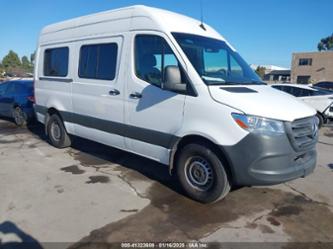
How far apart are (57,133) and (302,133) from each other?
5.41 m

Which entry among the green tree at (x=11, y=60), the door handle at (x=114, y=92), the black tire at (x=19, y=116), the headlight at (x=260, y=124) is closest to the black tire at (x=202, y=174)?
the headlight at (x=260, y=124)

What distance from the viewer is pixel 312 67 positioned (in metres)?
57.8

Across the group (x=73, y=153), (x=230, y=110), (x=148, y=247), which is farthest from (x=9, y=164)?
(x=230, y=110)

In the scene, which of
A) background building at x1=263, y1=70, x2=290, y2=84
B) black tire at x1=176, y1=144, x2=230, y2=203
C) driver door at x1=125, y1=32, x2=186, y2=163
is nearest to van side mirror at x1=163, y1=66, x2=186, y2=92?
driver door at x1=125, y1=32, x2=186, y2=163

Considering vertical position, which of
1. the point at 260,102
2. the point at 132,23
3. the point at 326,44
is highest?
the point at 326,44

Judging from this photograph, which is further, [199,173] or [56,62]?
[56,62]

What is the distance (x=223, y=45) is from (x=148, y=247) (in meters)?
3.56

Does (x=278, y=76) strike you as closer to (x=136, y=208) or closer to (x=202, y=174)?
(x=202, y=174)

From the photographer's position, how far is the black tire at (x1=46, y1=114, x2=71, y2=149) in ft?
23.4

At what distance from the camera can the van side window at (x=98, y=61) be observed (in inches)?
215

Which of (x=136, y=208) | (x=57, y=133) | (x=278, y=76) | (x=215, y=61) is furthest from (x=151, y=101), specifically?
(x=278, y=76)

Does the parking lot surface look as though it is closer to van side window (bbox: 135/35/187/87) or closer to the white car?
van side window (bbox: 135/35/187/87)

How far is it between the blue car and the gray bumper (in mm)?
7881

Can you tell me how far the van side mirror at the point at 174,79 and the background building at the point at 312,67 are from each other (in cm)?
5705
